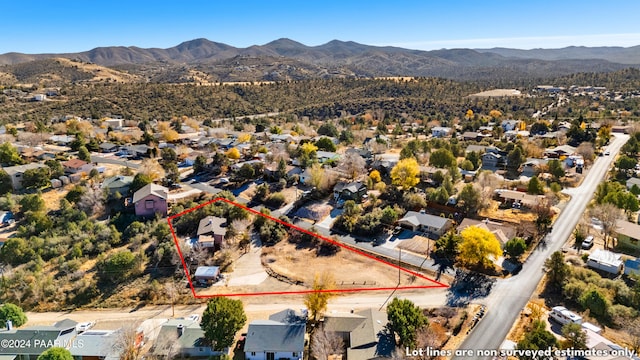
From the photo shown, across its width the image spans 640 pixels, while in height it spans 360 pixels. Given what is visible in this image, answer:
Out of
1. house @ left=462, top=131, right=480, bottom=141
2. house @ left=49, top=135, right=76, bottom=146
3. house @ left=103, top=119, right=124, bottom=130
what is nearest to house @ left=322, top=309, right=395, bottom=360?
house @ left=462, top=131, right=480, bottom=141

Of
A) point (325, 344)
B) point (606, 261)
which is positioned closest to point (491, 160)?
point (606, 261)

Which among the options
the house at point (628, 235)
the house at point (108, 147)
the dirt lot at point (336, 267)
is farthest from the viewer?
the house at point (108, 147)

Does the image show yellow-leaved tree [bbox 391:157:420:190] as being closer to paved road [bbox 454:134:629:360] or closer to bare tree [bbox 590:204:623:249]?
paved road [bbox 454:134:629:360]

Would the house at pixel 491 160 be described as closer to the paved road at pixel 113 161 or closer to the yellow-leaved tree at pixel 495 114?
the yellow-leaved tree at pixel 495 114

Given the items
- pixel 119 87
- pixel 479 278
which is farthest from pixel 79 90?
pixel 479 278

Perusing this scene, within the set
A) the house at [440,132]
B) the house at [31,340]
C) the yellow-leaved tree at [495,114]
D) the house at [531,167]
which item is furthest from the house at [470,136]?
the house at [31,340]

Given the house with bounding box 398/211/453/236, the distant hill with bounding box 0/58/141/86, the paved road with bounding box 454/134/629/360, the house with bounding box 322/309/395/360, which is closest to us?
the house with bounding box 322/309/395/360
